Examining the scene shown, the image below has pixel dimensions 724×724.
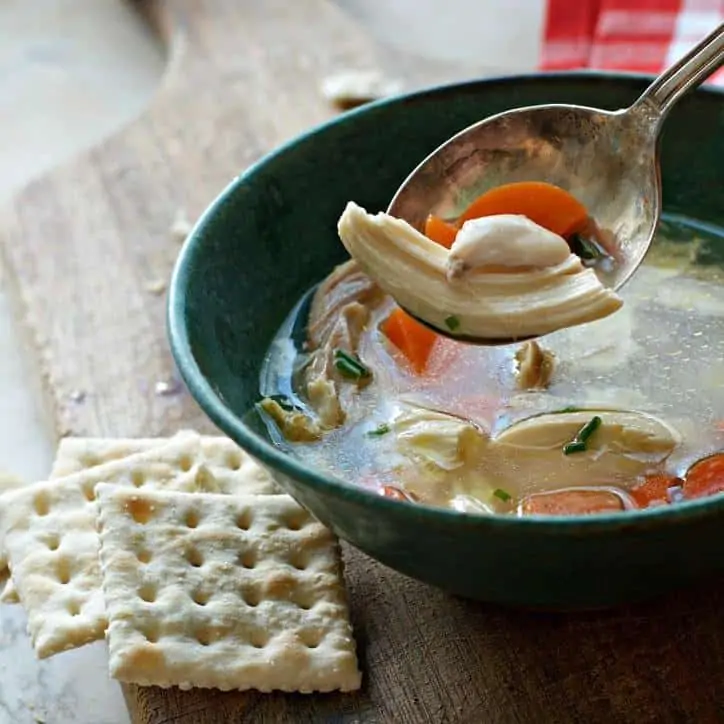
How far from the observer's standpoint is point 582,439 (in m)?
1.21

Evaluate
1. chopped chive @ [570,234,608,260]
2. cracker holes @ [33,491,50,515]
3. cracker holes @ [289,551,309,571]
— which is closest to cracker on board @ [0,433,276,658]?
cracker holes @ [33,491,50,515]

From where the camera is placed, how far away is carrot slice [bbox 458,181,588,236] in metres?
1.33

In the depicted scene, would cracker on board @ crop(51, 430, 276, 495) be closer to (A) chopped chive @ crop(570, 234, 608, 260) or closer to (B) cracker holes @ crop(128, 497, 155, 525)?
(B) cracker holes @ crop(128, 497, 155, 525)

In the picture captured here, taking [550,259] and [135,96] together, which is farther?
[135,96]

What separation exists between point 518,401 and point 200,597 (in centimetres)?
40

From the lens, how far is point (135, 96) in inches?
91.7

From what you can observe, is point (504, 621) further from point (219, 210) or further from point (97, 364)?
point (97, 364)

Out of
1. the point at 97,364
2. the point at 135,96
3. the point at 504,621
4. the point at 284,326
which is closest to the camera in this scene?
the point at 504,621

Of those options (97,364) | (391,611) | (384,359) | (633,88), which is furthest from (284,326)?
(633,88)

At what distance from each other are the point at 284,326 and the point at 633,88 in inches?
20.5

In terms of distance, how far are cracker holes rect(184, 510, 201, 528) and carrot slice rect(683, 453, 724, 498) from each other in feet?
1.63

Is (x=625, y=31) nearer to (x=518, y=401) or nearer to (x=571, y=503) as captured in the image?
(x=518, y=401)

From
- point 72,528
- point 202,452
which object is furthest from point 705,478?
point 72,528

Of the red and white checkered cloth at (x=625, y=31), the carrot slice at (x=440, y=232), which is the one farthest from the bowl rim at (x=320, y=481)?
the red and white checkered cloth at (x=625, y=31)
